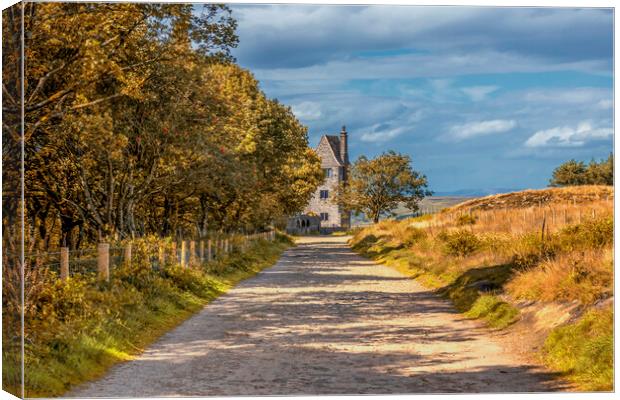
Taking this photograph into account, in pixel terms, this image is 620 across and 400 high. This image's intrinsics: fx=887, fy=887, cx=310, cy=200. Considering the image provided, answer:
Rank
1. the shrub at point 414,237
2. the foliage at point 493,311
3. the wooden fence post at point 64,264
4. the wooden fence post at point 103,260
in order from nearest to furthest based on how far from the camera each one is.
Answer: the foliage at point 493,311
the wooden fence post at point 64,264
the wooden fence post at point 103,260
the shrub at point 414,237

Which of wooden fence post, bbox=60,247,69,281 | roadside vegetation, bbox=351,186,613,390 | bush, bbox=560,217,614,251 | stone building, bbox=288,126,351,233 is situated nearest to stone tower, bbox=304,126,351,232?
stone building, bbox=288,126,351,233

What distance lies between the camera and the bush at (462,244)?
3491 centimetres

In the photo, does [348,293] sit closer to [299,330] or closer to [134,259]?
[134,259]

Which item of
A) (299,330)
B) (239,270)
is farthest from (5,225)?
(239,270)

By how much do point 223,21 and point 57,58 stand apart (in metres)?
5.35

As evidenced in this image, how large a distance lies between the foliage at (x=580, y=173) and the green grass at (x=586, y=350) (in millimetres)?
2555

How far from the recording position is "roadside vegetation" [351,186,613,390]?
50.6 feet

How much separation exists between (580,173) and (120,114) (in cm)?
1629

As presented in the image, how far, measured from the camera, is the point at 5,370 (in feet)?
41.6

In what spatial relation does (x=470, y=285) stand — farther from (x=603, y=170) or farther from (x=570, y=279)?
(x=603, y=170)

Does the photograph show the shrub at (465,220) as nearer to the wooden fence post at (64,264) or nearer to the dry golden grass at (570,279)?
the dry golden grass at (570,279)

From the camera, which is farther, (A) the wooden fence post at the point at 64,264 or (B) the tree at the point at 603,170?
(A) the wooden fence post at the point at 64,264

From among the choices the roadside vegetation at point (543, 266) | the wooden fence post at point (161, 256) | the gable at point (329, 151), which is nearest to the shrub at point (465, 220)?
the roadside vegetation at point (543, 266)

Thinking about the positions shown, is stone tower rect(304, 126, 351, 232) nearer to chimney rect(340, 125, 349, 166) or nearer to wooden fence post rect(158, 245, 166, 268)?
chimney rect(340, 125, 349, 166)
